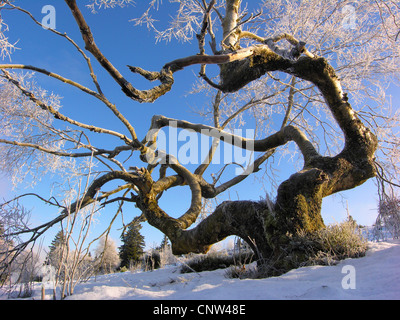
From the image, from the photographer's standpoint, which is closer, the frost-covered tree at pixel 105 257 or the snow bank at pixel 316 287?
the snow bank at pixel 316 287

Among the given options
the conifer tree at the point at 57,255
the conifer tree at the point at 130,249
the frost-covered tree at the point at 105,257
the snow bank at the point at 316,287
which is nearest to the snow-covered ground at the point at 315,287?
the snow bank at the point at 316,287

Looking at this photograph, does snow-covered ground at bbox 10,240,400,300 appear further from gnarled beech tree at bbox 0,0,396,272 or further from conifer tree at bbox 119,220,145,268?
conifer tree at bbox 119,220,145,268

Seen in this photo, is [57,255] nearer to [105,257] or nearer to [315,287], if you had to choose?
[315,287]

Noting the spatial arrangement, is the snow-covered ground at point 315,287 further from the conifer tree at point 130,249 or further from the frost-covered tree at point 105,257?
the conifer tree at point 130,249

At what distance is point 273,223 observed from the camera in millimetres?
3396

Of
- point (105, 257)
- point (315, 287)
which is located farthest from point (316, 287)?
point (105, 257)

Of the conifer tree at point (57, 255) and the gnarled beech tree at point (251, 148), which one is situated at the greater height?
the gnarled beech tree at point (251, 148)

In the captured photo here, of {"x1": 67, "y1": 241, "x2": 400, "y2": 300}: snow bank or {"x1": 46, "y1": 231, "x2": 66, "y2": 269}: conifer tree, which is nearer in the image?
{"x1": 67, "y1": 241, "x2": 400, "y2": 300}: snow bank

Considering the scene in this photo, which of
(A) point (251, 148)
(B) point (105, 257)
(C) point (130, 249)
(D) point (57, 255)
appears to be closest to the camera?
(D) point (57, 255)

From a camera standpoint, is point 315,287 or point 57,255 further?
point 57,255

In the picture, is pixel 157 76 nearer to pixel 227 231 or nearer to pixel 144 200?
pixel 227 231

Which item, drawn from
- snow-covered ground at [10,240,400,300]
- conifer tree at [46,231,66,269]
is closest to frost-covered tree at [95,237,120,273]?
conifer tree at [46,231,66,269]

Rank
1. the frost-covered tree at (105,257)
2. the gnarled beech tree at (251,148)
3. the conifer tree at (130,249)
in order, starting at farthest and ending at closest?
the conifer tree at (130,249), the frost-covered tree at (105,257), the gnarled beech tree at (251,148)
